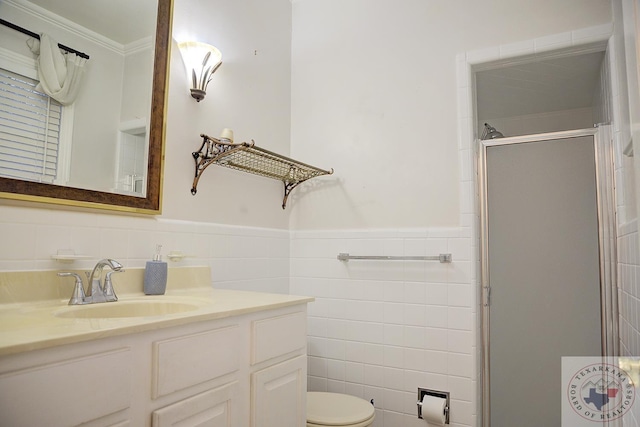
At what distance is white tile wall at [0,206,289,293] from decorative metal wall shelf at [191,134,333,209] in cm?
23

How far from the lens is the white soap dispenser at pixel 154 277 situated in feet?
4.89

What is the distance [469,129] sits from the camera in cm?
206

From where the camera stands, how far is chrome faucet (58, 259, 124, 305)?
124 cm

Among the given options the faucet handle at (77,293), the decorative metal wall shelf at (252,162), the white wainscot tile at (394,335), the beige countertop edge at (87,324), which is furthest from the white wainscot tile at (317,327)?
the faucet handle at (77,293)

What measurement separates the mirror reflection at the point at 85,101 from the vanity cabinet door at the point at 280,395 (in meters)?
0.83

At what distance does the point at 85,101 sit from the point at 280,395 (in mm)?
1206

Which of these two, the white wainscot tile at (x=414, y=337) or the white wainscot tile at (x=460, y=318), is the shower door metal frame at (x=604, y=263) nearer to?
the white wainscot tile at (x=460, y=318)

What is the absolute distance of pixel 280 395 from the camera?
1371 millimetres

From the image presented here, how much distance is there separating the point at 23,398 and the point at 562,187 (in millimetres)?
2451

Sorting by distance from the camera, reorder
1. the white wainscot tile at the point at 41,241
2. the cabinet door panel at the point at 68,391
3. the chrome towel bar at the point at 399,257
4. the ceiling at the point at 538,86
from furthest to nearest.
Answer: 1. the ceiling at the point at 538,86
2. the chrome towel bar at the point at 399,257
3. the white wainscot tile at the point at 41,241
4. the cabinet door panel at the point at 68,391

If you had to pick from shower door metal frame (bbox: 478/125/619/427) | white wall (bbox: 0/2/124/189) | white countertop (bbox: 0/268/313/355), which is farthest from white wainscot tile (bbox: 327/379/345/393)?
white wall (bbox: 0/2/124/189)

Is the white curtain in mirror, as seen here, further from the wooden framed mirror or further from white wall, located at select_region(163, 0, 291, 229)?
white wall, located at select_region(163, 0, 291, 229)

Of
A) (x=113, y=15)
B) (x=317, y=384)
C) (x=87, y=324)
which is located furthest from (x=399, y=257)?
(x=113, y=15)

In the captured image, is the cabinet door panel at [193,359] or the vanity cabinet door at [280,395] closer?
the cabinet door panel at [193,359]
